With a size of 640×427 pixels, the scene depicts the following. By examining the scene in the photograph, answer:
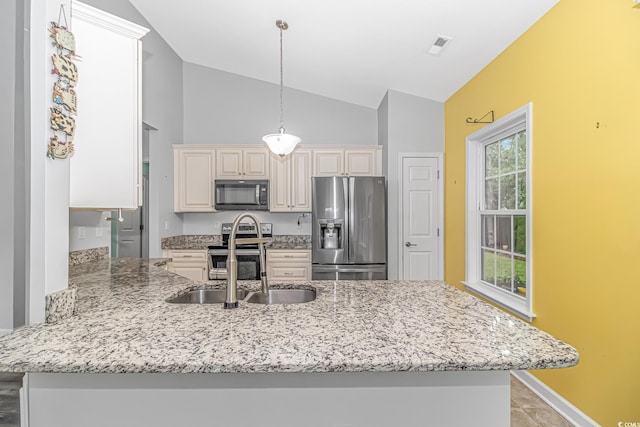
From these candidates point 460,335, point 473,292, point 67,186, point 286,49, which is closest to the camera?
point 460,335

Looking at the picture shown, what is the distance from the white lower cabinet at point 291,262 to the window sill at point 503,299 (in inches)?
70.3

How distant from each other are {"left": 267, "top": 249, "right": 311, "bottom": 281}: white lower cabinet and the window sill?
5.86ft

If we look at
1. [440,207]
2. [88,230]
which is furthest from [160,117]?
[440,207]

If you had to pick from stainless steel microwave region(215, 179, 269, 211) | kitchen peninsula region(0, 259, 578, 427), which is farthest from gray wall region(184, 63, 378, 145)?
kitchen peninsula region(0, 259, 578, 427)

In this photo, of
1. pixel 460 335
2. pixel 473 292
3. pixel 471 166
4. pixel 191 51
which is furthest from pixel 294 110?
pixel 460 335

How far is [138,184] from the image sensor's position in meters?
1.68

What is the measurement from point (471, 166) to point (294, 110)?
8.35 ft

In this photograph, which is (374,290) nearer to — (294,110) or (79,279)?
(79,279)

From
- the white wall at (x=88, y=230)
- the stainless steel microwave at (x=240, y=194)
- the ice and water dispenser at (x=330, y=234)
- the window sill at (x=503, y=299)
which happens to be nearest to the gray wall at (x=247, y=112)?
the stainless steel microwave at (x=240, y=194)

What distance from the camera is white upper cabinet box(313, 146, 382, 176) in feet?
13.8

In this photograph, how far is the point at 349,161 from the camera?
13.8ft

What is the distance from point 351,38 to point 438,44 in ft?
2.58

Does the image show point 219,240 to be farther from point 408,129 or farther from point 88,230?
point 408,129

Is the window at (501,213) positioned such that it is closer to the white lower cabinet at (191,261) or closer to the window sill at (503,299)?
the window sill at (503,299)
